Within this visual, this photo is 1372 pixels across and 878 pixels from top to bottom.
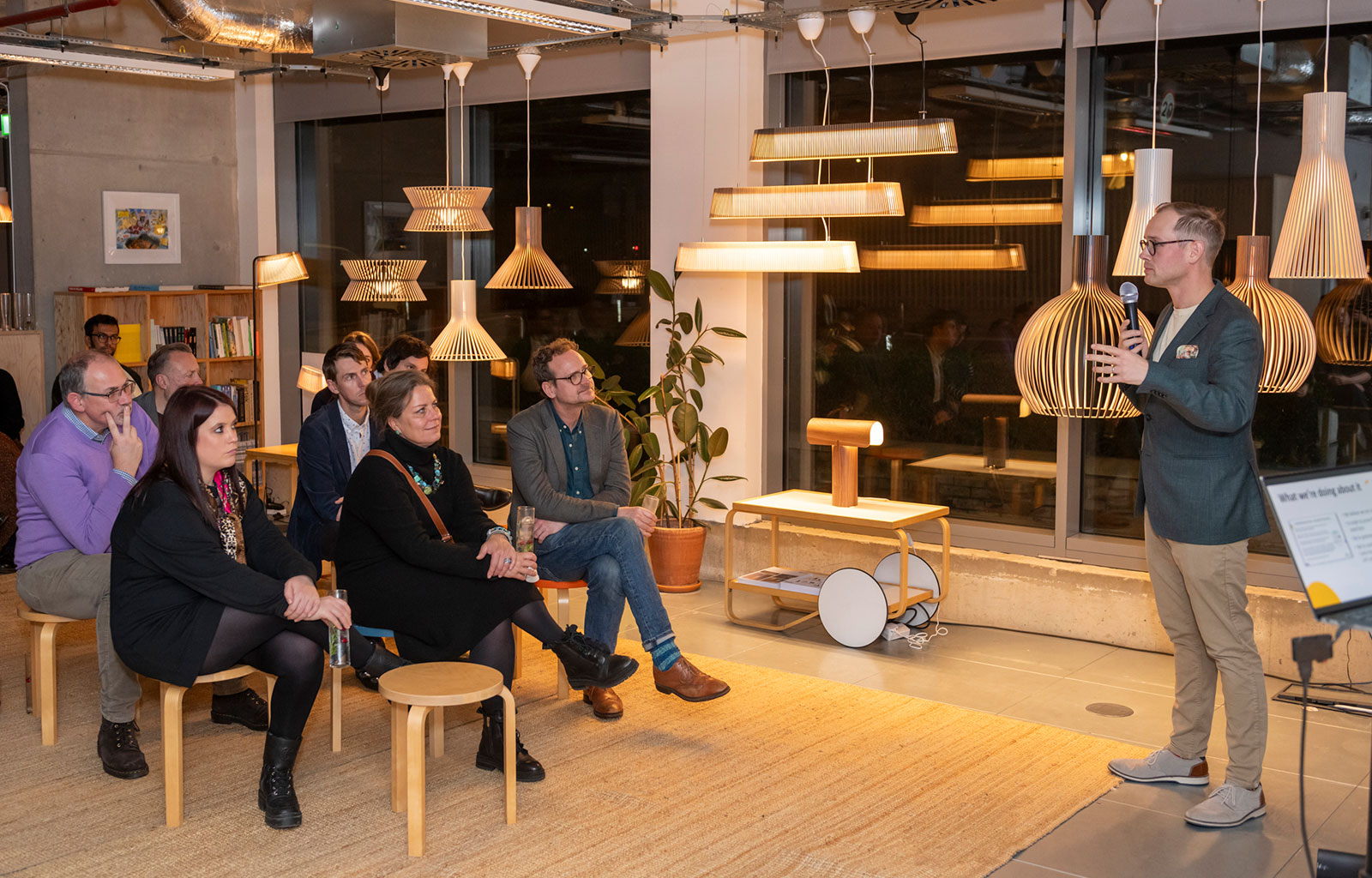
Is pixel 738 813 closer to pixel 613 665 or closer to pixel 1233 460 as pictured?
pixel 613 665

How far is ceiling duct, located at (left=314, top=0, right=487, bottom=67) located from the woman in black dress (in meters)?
1.55

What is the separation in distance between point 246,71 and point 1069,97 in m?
4.37

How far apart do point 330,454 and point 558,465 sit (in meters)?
0.95

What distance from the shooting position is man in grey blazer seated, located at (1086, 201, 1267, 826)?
12.2 feet

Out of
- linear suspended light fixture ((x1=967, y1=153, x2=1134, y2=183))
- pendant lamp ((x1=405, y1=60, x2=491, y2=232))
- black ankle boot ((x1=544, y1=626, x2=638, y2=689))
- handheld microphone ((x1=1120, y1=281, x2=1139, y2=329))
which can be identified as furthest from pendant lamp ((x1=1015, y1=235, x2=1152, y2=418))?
pendant lamp ((x1=405, y1=60, x2=491, y2=232))

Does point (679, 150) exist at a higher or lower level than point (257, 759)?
higher

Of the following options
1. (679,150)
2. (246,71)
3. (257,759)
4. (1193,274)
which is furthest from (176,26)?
(1193,274)

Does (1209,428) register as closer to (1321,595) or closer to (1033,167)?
(1321,595)

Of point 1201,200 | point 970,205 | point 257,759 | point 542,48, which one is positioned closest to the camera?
point 257,759

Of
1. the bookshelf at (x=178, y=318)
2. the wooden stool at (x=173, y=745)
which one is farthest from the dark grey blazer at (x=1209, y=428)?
the bookshelf at (x=178, y=318)

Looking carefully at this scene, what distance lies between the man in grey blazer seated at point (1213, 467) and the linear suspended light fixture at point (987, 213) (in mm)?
2292

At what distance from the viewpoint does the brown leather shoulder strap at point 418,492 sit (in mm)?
4184

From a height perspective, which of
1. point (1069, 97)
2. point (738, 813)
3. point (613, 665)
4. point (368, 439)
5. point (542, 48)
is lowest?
point (738, 813)

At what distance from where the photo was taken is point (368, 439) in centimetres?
532
